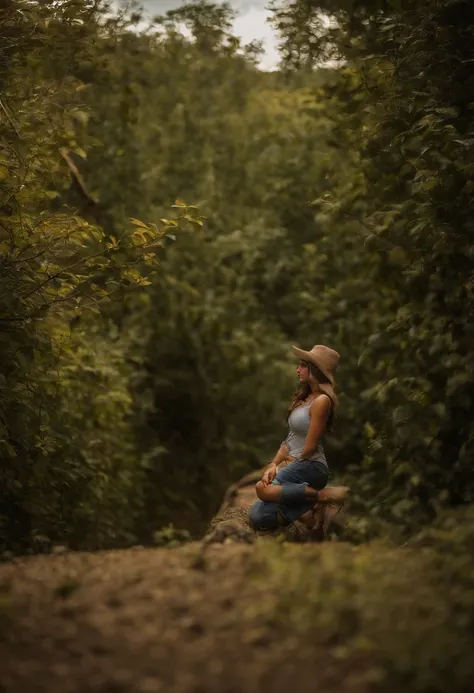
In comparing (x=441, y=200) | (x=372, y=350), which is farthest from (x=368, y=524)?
(x=441, y=200)

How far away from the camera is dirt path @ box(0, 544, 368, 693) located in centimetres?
335

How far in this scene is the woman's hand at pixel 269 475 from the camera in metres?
6.74

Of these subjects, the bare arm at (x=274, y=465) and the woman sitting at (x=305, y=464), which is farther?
the bare arm at (x=274, y=465)

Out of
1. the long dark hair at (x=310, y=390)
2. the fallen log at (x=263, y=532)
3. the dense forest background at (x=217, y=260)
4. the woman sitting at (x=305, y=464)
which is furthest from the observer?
the long dark hair at (x=310, y=390)

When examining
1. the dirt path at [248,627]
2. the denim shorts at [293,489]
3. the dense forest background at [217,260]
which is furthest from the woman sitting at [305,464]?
the dirt path at [248,627]

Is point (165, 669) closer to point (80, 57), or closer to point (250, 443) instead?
point (80, 57)

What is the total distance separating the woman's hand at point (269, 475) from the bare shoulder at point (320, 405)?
23.0 inches

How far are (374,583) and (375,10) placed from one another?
5.72 metres

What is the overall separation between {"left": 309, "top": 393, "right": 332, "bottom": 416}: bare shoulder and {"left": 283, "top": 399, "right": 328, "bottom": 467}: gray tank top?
145mm

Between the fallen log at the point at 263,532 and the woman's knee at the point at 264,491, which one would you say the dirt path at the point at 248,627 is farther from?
the woman's knee at the point at 264,491

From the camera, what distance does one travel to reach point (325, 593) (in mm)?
3881

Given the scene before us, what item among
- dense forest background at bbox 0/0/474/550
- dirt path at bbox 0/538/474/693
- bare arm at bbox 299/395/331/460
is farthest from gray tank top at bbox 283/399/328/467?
dirt path at bbox 0/538/474/693

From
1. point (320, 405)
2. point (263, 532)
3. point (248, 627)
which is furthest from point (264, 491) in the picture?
point (248, 627)

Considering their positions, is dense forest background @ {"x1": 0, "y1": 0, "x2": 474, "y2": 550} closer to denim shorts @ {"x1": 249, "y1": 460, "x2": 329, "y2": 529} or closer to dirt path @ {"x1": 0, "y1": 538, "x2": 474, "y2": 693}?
denim shorts @ {"x1": 249, "y1": 460, "x2": 329, "y2": 529}
